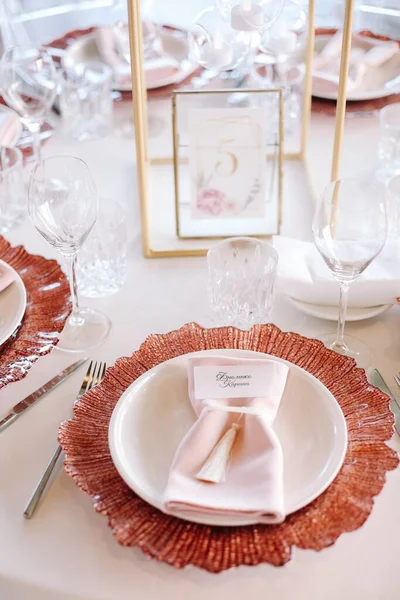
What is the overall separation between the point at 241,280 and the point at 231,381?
242 mm

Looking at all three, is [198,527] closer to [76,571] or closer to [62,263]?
[76,571]

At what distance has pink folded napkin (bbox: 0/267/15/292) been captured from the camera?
1155mm

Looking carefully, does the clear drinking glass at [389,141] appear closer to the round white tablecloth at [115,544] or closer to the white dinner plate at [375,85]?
the white dinner plate at [375,85]

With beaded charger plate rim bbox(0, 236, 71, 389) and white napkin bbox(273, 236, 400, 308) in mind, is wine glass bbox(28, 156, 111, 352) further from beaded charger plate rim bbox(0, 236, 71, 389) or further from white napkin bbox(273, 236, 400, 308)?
white napkin bbox(273, 236, 400, 308)

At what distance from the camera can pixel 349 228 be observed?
3.53ft

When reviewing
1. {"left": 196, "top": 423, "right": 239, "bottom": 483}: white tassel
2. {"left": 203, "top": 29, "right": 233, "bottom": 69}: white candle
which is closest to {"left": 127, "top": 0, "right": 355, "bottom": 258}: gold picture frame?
{"left": 203, "top": 29, "right": 233, "bottom": 69}: white candle

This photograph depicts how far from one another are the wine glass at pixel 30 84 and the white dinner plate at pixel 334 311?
2.38 feet

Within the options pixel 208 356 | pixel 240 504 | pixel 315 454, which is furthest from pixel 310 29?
pixel 240 504

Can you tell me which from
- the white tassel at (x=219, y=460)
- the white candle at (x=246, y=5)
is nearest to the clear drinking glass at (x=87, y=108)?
the white candle at (x=246, y=5)

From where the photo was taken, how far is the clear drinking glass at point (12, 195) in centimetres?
148

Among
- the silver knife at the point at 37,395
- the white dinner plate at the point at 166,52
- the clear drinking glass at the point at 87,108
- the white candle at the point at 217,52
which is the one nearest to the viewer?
the silver knife at the point at 37,395

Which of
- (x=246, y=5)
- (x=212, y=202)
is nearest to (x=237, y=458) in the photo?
(x=212, y=202)

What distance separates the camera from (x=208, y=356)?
993 millimetres

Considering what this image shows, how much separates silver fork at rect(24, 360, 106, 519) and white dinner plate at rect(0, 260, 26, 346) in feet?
0.40
